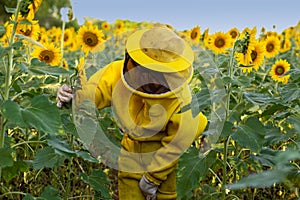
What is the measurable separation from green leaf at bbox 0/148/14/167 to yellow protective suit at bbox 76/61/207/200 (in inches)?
13.2

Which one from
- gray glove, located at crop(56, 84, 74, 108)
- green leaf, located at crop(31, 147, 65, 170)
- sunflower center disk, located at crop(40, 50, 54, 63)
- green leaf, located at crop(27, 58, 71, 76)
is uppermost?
green leaf, located at crop(27, 58, 71, 76)

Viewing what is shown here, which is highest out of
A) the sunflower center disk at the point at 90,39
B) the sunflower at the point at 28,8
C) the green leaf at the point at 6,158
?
the sunflower at the point at 28,8

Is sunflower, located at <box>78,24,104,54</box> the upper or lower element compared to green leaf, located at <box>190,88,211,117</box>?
lower

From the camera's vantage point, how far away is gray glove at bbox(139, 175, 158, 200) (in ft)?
6.43

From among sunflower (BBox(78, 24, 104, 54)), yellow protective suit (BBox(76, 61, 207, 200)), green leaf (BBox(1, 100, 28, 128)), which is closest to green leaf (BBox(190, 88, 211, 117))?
yellow protective suit (BBox(76, 61, 207, 200))

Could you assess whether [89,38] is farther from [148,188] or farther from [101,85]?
[148,188]

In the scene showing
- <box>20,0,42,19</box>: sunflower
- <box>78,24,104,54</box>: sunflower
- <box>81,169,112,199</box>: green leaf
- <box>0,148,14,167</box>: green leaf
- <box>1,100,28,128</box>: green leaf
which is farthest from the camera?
<box>78,24,104,54</box>: sunflower

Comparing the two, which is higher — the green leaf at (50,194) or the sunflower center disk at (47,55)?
the sunflower center disk at (47,55)

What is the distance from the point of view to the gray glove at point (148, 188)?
6.43 feet

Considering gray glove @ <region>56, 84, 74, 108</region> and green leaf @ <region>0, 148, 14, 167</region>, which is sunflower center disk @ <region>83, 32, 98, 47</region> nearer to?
gray glove @ <region>56, 84, 74, 108</region>

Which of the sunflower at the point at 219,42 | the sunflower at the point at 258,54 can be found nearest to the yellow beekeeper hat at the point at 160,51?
the sunflower at the point at 258,54

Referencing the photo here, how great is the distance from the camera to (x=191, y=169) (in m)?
1.90

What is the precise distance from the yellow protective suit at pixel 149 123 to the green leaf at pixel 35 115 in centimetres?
28

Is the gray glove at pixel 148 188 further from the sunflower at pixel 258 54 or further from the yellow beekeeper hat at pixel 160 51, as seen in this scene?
the sunflower at pixel 258 54
